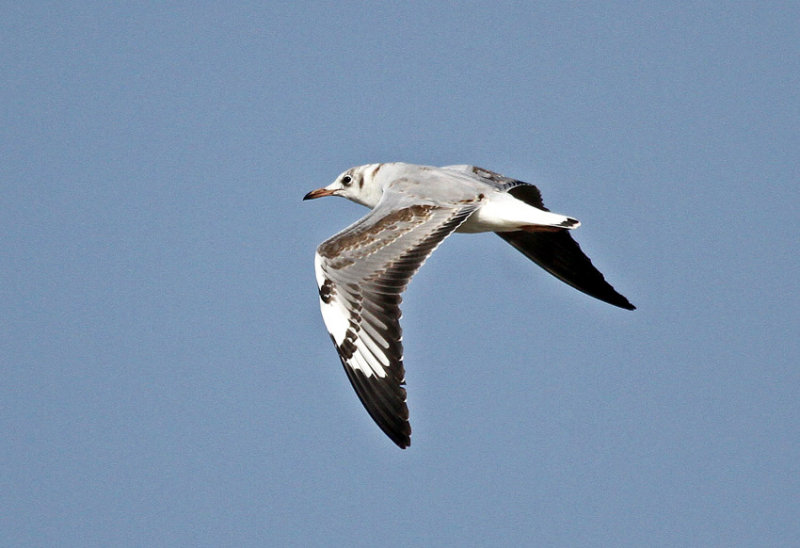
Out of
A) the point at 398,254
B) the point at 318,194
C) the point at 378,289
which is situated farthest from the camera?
the point at 318,194

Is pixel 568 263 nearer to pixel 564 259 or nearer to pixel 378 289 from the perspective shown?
pixel 564 259

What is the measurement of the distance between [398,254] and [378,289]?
1.19 feet

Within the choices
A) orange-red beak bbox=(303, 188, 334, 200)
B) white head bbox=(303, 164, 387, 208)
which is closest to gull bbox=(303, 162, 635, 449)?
white head bbox=(303, 164, 387, 208)

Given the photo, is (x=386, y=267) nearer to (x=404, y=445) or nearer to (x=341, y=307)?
(x=341, y=307)

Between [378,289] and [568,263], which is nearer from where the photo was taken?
[378,289]

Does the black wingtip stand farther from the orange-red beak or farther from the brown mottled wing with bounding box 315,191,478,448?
the orange-red beak

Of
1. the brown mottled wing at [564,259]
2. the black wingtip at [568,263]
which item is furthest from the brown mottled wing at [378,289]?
the black wingtip at [568,263]

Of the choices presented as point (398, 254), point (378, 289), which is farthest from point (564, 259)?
point (378, 289)

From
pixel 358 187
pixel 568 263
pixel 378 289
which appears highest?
pixel 358 187

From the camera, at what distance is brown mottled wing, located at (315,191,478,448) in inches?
374

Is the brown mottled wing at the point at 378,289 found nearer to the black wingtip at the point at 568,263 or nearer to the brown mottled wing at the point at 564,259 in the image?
the brown mottled wing at the point at 564,259

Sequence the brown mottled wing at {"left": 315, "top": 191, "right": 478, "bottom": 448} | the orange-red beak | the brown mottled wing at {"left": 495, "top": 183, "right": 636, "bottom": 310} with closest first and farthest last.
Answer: the brown mottled wing at {"left": 315, "top": 191, "right": 478, "bottom": 448} → the brown mottled wing at {"left": 495, "top": 183, "right": 636, "bottom": 310} → the orange-red beak

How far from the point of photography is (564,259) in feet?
39.3

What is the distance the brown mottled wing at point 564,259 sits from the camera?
11.9 meters
